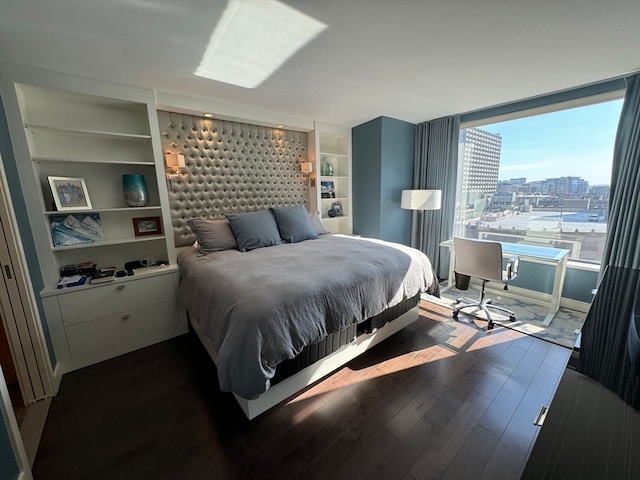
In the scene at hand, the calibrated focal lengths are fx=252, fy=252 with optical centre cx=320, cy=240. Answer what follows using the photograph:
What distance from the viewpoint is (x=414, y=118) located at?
3686 mm

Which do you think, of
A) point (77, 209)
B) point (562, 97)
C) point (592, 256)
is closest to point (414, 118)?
point (562, 97)

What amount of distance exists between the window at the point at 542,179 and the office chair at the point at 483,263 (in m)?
0.91

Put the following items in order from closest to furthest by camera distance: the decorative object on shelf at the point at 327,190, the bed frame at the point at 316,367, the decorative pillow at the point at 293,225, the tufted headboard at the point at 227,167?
the bed frame at the point at 316,367 → the tufted headboard at the point at 227,167 → the decorative pillow at the point at 293,225 → the decorative object on shelf at the point at 327,190

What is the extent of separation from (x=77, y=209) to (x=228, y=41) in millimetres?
1927

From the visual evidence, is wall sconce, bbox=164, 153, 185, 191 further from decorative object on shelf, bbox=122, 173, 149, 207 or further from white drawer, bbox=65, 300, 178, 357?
white drawer, bbox=65, 300, 178, 357

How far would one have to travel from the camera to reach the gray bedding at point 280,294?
4.52ft

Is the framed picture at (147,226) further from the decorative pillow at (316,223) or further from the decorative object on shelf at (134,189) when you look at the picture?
the decorative pillow at (316,223)

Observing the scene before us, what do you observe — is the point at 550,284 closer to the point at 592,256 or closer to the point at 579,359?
the point at 592,256

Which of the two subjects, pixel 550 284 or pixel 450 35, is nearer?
pixel 450 35

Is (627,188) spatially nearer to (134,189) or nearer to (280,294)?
(280,294)

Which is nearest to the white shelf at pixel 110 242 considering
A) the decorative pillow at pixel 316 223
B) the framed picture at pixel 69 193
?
the framed picture at pixel 69 193

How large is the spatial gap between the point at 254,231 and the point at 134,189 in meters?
1.22

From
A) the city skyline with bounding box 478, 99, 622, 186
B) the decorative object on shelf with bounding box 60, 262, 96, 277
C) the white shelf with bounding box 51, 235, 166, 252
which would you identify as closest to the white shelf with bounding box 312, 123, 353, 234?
the city skyline with bounding box 478, 99, 622, 186

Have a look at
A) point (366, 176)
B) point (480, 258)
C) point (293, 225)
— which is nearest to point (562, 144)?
point (480, 258)
